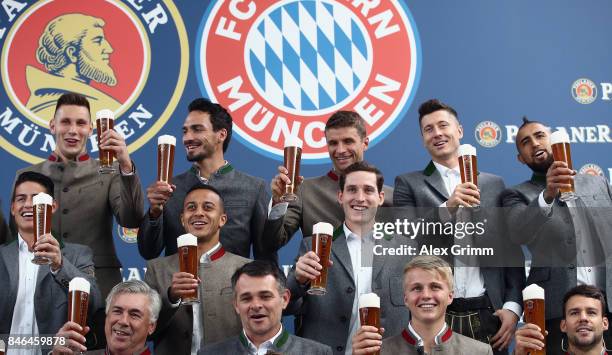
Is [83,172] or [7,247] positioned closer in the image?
[7,247]

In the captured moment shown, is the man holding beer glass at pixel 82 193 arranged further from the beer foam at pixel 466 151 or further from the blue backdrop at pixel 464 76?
the beer foam at pixel 466 151

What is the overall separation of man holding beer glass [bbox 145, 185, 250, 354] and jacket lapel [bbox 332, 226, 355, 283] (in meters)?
0.40

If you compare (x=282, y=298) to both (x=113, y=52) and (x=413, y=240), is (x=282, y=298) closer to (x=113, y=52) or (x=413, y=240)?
(x=413, y=240)

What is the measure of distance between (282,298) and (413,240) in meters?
0.68

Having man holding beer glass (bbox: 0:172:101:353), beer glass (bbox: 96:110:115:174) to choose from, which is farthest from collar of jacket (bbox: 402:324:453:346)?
beer glass (bbox: 96:110:115:174)

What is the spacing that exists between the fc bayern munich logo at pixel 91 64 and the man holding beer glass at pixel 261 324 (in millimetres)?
2032

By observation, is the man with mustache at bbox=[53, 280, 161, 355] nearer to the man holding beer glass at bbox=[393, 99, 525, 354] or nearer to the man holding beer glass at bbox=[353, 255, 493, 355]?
the man holding beer glass at bbox=[353, 255, 493, 355]

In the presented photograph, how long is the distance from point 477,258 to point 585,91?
1.95m

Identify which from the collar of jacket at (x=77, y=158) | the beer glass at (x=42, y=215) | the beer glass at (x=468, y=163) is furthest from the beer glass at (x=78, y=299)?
the beer glass at (x=468, y=163)

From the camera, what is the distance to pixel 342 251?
522 centimetres

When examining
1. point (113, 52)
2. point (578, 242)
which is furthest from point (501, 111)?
point (113, 52)

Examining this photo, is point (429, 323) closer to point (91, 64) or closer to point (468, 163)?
point (468, 163)

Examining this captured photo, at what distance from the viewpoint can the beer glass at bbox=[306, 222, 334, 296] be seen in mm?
4805

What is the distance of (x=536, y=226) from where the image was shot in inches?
203
